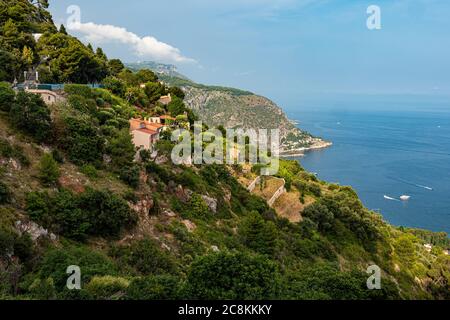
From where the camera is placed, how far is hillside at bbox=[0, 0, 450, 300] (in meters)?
11.2

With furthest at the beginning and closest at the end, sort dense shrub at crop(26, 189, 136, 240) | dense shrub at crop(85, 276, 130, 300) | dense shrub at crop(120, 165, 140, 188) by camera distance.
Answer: dense shrub at crop(120, 165, 140, 188)
dense shrub at crop(26, 189, 136, 240)
dense shrub at crop(85, 276, 130, 300)

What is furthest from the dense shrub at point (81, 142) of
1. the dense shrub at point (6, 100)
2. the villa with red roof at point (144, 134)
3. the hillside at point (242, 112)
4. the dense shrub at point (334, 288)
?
the hillside at point (242, 112)

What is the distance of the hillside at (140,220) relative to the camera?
11211mm

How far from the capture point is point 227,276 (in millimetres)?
10852

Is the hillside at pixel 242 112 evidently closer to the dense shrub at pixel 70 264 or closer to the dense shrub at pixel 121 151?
the dense shrub at pixel 121 151

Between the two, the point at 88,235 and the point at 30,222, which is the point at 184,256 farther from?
the point at 30,222

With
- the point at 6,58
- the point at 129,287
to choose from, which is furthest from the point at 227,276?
the point at 6,58

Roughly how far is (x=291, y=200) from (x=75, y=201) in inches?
941

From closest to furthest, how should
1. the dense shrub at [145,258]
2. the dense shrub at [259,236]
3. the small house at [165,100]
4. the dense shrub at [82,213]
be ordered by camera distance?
the dense shrub at [82,213] → the dense shrub at [145,258] → the dense shrub at [259,236] → the small house at [165,100]

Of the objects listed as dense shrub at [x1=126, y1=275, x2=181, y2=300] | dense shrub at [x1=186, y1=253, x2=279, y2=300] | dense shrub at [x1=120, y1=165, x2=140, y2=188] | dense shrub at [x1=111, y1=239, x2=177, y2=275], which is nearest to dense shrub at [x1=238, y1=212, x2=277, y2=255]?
dense shrub at [x1=120, y1=165, x2=140, y2=188]

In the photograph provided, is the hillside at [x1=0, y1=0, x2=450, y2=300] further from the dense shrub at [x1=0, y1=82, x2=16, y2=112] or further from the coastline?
the coastline

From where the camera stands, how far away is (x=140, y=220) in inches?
742

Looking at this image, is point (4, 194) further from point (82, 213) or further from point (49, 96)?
point (49, 96)
